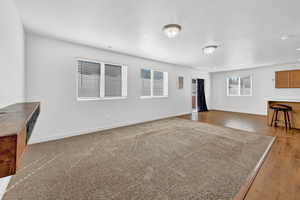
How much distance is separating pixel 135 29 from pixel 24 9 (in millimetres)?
1813

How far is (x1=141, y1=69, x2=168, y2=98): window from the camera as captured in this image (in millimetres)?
5086

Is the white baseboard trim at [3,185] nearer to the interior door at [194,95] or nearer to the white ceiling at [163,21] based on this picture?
the white ceiling at [163,21]

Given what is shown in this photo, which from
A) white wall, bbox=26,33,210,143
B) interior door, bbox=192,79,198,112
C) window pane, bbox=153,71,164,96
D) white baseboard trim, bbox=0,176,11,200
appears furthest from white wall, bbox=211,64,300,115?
white baseboard trim, bbox=0,176,11,200

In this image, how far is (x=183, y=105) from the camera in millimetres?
6598

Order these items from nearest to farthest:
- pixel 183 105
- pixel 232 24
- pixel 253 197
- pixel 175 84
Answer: pixel 253 197 < pixel 232 24 < pixel 175 84 < pixel 183 105

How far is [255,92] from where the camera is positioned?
661 cm

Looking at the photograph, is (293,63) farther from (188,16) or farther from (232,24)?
(188,16)

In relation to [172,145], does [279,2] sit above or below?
above

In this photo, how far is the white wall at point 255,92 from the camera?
5.84 m

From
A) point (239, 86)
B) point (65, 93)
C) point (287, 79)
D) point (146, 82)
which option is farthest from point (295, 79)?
point (65, 93)

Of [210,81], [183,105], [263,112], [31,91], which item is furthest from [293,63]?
[31,91]

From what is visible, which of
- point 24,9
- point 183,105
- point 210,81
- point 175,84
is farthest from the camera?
point 210,81

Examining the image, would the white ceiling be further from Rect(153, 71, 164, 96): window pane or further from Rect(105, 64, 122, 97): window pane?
Rect(153, 71, 164, 96): window pane

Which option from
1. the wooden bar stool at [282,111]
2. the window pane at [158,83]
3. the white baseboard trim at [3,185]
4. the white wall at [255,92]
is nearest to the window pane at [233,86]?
the white wall at [255,92]
